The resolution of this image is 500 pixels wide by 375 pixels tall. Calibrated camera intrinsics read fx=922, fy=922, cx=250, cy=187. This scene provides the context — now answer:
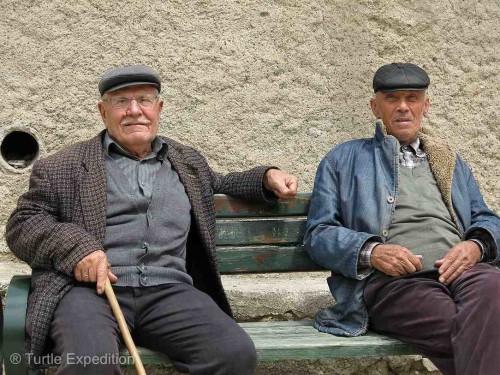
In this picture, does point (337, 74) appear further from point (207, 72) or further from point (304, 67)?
point (207, 72)

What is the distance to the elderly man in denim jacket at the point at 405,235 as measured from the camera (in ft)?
10.7

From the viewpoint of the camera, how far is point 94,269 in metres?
3.14

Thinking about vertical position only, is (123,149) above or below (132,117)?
below

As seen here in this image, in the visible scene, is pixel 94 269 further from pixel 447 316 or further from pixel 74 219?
pixel 447 316

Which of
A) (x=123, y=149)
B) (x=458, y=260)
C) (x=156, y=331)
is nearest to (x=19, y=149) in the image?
(x=123, y=149)

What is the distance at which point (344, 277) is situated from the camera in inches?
141

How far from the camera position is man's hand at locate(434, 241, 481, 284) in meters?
3.40

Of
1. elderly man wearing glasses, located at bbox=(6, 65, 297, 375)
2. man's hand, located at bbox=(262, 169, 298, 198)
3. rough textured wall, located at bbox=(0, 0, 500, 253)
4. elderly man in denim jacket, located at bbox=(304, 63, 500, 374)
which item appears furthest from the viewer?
rough textured wall, located at bbox=(0, 0, 500, 253)

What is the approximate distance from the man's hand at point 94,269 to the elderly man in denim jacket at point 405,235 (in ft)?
2.86

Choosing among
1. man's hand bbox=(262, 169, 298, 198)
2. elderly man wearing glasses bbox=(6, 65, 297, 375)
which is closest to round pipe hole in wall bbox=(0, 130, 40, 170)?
elderly man wearing glasses bbox=(6, 65, 297, 375)

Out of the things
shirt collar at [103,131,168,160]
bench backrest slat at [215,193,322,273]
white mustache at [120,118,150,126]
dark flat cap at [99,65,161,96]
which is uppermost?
dark flat cap at [99,65,161,96]

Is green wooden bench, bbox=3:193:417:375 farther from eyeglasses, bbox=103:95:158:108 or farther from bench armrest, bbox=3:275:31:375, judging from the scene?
bench armrest, bbox=3:275:31:375

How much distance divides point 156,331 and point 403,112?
1.34 meters

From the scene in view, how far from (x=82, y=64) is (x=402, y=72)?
57.6 inches
